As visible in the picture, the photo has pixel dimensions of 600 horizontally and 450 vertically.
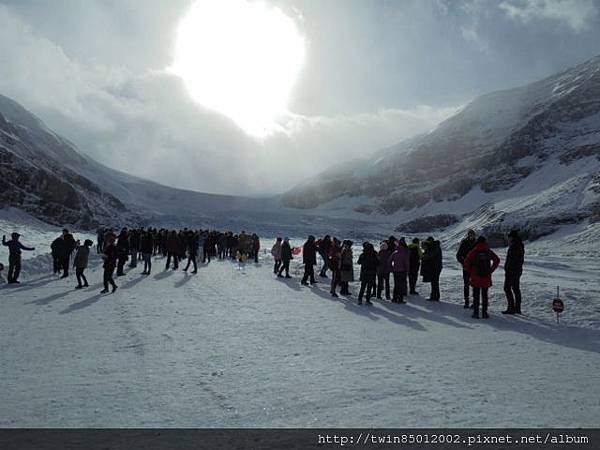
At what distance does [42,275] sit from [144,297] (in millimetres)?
8127

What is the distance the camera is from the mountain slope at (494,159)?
97.5 metres

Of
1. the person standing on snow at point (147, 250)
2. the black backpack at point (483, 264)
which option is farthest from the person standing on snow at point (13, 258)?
the black backpack at point (483, 264)

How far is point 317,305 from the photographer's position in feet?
43.1

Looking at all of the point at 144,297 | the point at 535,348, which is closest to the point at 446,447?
the point at 535,348

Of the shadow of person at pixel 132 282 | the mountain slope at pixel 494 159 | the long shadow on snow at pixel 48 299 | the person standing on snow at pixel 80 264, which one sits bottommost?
the long shadow on snow at pixel 48 299

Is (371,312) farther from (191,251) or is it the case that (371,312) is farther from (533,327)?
(191,251)

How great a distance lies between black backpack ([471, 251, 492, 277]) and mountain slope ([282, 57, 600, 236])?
5502cm

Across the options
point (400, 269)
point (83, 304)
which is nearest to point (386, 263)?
point (400, 269)

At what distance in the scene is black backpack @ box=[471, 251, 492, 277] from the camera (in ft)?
37.4

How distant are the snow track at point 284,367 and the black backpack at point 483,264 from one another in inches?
47.7

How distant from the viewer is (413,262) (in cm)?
1550

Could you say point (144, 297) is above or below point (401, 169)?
below

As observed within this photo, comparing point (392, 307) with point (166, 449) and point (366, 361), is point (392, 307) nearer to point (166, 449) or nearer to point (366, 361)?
point (366, 361)

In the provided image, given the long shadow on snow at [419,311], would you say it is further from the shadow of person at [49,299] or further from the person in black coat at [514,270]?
the shadow of person at [49,299]
